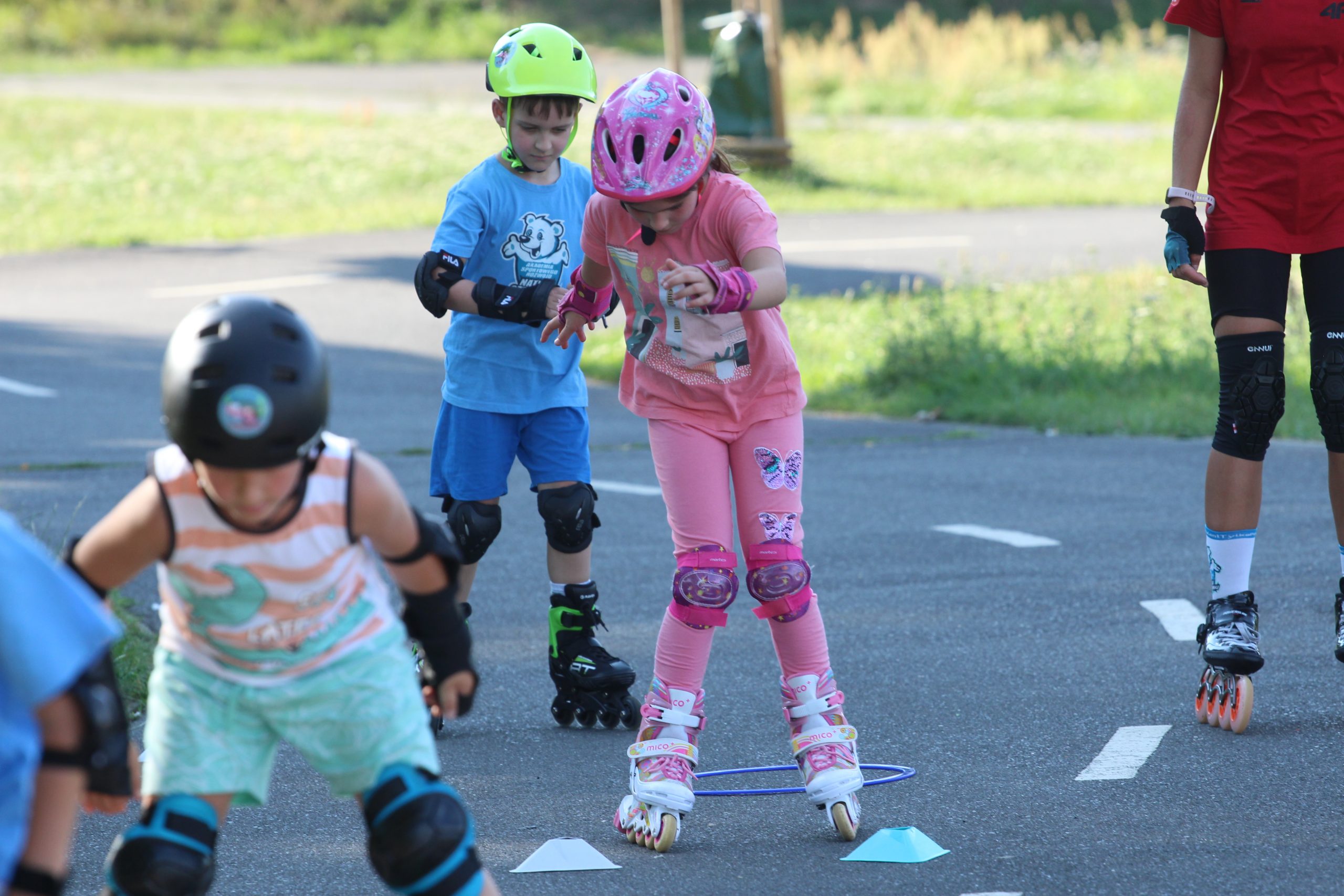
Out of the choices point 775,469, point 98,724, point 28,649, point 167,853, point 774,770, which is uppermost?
point 28,649

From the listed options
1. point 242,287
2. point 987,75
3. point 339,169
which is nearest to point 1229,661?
point 242,287

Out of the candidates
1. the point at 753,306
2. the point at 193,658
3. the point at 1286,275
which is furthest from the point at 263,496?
the point at 1286,275

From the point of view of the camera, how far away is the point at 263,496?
2660 millimetres

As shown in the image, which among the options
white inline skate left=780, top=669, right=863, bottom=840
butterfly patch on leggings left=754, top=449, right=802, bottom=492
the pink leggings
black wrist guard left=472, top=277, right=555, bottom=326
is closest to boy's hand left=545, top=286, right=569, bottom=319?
black wrist guard left=472, top=277, right=555, bottom=326

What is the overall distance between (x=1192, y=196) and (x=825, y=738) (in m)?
1.87

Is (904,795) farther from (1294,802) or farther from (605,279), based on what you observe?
(605,279)

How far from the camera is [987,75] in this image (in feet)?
96.8

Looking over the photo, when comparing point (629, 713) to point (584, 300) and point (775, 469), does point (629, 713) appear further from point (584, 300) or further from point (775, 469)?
point (584, 300)

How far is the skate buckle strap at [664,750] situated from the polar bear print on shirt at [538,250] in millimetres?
1553

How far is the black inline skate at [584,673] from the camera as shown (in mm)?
4711

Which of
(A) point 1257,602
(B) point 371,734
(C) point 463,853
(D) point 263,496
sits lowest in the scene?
(A) point 1257,602

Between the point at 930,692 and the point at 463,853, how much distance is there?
8.39ft

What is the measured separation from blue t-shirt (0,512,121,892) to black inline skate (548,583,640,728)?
2670mm

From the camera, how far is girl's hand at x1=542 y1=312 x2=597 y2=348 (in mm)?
4184
